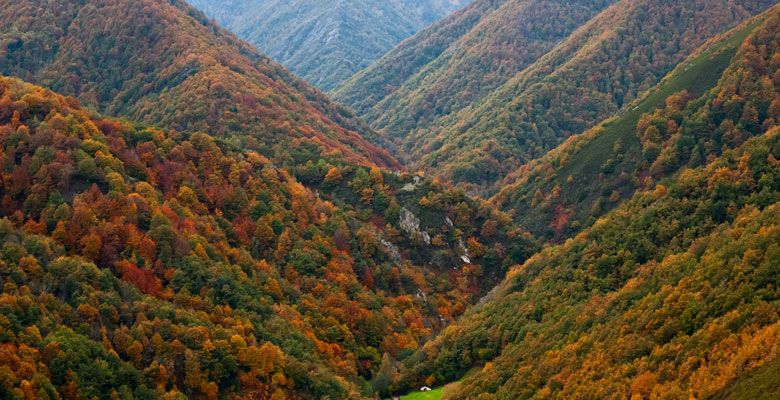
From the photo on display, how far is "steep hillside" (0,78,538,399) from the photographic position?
86.8 meters

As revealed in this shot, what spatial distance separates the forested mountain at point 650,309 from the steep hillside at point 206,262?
51.4 feet

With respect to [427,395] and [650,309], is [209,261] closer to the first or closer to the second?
[427,395]

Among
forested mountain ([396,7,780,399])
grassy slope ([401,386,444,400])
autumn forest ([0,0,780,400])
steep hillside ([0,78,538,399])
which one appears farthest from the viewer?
grassy slope ([401,386,444,400])

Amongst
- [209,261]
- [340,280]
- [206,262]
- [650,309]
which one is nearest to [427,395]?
[340,280]

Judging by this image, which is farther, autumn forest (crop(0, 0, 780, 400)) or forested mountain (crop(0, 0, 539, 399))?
forested mountain (crop(0, 0, 539, 399))

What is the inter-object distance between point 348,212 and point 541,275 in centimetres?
4501

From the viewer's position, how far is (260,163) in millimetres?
154250

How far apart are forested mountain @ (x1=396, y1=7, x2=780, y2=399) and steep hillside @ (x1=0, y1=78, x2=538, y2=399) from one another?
A: 15652mm

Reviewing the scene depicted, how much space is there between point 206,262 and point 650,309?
197ft

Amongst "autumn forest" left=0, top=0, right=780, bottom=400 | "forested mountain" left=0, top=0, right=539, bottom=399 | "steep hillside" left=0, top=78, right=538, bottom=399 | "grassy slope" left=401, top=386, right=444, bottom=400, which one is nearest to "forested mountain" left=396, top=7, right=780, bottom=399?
"autumn forest" left=0, top=0, right=780, bottom=400

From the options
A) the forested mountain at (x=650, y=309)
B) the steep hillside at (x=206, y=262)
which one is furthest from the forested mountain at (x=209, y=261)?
the forested mountain at (x=650, y=309)

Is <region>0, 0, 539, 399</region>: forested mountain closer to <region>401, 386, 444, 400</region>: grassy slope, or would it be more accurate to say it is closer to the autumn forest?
the autumn forest

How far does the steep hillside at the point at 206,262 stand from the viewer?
86.8 meters

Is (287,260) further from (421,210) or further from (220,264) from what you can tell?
(421,210)
